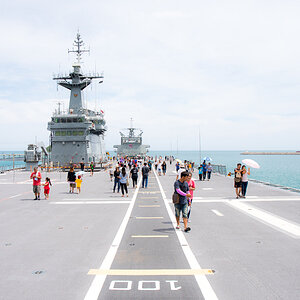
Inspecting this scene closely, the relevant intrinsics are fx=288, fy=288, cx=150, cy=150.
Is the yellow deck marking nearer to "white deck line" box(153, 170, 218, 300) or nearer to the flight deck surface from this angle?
the flight deck surface

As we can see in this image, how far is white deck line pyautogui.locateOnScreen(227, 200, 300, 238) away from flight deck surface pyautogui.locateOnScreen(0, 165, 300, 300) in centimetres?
3

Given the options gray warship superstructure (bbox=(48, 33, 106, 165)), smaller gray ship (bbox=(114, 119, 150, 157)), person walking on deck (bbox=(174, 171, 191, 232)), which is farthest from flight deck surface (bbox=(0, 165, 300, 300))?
smaller gray ship (bbox=(114, 119, 150, 157))

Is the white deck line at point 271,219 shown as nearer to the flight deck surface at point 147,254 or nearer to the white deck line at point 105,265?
the flight deck surface at point 147,254

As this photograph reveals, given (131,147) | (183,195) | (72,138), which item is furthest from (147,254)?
(131,147)

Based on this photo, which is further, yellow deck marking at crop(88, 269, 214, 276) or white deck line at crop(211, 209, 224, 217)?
white deck line at crop(211, 209, 224, 217)

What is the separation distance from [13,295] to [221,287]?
3341 millimetres

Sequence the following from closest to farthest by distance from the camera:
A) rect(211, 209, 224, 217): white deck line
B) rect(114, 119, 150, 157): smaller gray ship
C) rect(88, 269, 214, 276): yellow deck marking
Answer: rect(88, 269, 214, 276): yellow deck marking
rect(211, 209, 224, 217): white deck line
rect(114, 119, 150, 157): smaller gray ship

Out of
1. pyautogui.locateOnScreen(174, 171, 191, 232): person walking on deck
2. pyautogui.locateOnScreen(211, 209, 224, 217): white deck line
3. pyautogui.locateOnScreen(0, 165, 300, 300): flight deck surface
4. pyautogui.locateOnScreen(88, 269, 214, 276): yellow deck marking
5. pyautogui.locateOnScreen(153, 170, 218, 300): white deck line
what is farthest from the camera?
pyautogui.locateOnScreen(211, 209, 224, 217): white deck line

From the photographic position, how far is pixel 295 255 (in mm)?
6348

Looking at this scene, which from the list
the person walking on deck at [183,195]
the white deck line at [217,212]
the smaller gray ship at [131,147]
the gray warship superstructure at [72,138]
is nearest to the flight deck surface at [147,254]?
the white deck line at [217,212]

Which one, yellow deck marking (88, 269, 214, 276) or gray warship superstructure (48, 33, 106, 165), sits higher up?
gray warship superstructure (48, 33, 106, 165)

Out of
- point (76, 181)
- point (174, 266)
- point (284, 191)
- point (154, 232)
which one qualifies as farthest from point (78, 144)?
point (174, 266)

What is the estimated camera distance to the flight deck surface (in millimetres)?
4715

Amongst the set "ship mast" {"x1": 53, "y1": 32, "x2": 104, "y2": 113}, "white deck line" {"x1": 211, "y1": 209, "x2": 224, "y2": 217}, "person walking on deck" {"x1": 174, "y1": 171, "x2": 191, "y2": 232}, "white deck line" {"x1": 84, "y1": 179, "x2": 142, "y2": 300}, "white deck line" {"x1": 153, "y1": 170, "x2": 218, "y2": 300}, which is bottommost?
"white deck line" {"x1": 211, "y1": 209, "x2": 224, "y2": 217}
